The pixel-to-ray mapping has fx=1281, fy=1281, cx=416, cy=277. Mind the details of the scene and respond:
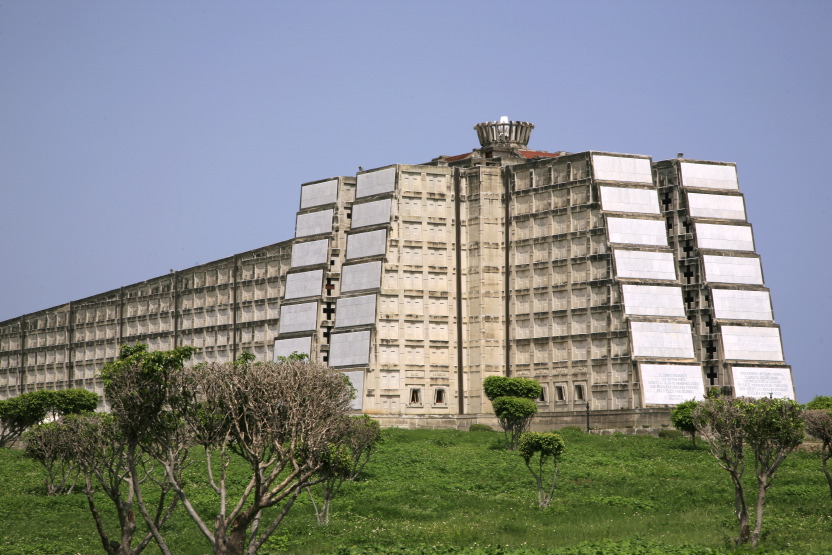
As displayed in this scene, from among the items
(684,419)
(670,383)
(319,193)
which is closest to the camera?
(684,419)

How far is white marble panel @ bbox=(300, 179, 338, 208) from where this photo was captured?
371ft

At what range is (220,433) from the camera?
42344mm

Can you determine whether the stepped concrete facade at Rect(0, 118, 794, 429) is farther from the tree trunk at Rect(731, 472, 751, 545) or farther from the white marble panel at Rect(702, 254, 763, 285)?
the tree trunk at Rect(731, 472, 751, 545)

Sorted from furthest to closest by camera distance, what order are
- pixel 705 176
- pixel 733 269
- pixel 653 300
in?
1. pixel 705 176
2. pixel 733 269
3. pixel 653 300

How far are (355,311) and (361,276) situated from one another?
3.00 meters

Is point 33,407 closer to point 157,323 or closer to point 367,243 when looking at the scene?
point 367,243

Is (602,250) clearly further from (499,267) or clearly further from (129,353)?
(129,353)

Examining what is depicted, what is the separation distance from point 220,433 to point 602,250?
62.3 m

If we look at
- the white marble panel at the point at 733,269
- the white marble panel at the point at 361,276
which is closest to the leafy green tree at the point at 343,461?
the white marble panel at the point at 361,276

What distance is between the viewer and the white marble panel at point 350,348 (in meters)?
104

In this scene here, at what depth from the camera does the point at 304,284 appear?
112500 millimetres

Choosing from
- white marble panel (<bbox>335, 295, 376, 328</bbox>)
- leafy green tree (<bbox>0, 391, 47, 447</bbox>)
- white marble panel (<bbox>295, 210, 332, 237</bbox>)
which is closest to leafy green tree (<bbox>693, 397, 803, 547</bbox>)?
white marble panel (<bbox>335, 295, 376, 328</bbox>)

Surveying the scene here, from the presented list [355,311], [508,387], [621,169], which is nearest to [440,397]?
[355,311]

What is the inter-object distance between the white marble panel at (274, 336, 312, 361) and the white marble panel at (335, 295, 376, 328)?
13.1 feet
